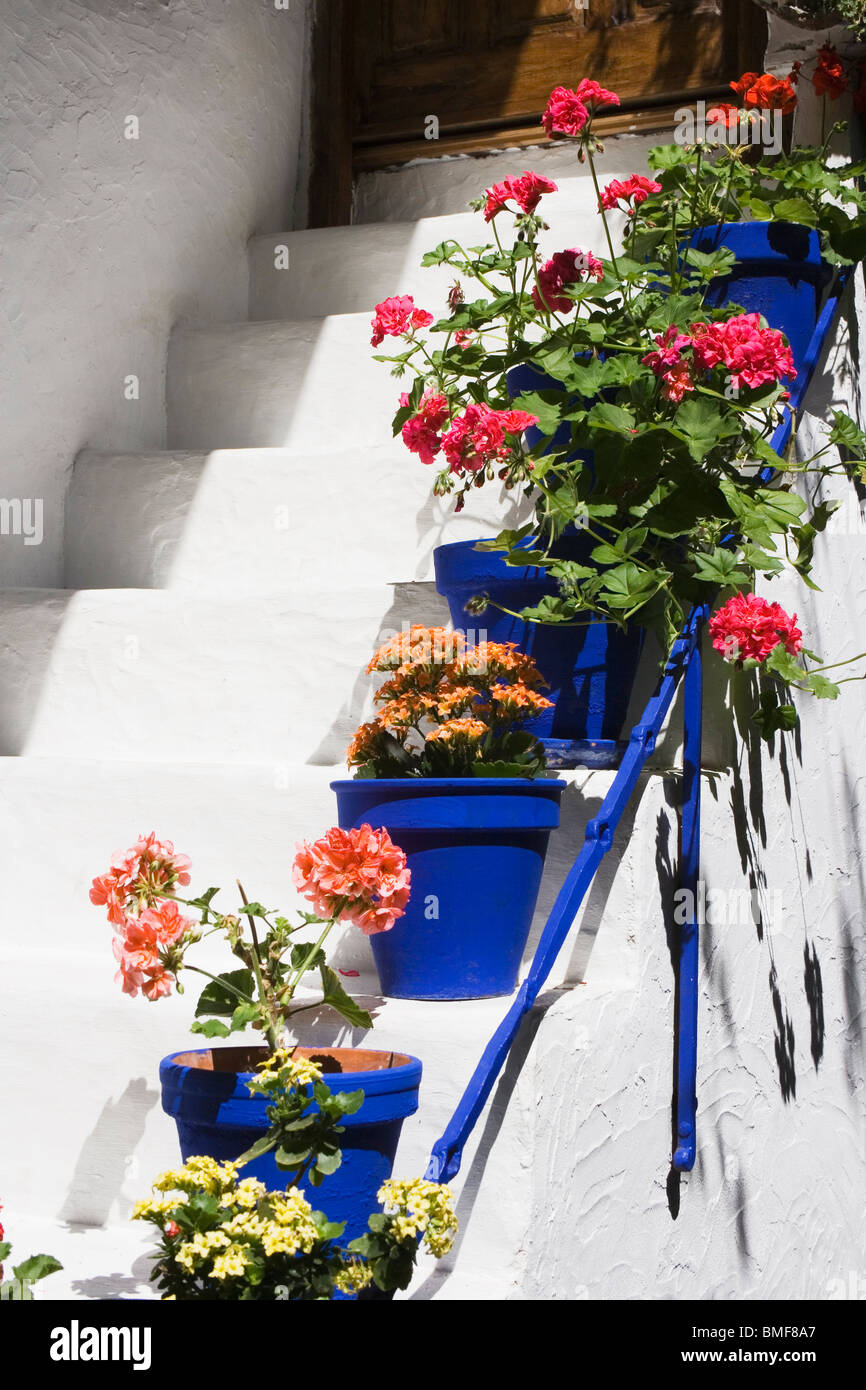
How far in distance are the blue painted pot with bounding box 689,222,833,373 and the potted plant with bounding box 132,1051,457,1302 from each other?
4.78ft

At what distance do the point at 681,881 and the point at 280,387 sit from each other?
1437 mm

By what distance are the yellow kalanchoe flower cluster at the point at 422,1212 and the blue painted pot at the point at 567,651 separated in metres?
0.81

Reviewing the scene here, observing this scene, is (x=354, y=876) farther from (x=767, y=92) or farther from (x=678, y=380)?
(x=767, y=92)

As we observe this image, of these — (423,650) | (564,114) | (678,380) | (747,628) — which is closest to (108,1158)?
(423,650)

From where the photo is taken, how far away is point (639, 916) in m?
1.93

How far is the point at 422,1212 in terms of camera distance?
1345 millimetres

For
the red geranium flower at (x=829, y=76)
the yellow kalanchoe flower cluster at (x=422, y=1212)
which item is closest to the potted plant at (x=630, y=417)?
the red geranium flower at (x=829, y=76)

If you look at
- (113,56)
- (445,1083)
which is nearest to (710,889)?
(445,1083)

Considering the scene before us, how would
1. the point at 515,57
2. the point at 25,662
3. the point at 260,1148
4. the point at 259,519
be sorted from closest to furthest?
the point at 260,1148 < the point at 25,662 < the point at 259,519 < the point at 515,57

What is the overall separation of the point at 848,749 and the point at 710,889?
0.68 meters

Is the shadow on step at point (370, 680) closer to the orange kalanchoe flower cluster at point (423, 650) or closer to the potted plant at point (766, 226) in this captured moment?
the orange kalanchoe flower cluster at point (423, 650)

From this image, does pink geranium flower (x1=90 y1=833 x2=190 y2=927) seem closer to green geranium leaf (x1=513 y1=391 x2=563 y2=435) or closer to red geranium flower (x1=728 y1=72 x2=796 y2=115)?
green geranium leaf (x1=513 y1=391 x2=563 y2=435)

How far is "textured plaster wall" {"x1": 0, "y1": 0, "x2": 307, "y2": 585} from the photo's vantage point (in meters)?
2.81

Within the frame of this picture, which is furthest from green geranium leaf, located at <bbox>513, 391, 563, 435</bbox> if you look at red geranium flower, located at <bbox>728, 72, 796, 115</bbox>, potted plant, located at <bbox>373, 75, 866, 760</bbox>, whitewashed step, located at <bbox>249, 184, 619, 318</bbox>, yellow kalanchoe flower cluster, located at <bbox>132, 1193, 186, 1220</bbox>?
yellow kalanchoe flower cluster, located at <bbox>132, 1193, 186, 1220</bbox>
